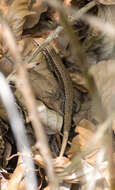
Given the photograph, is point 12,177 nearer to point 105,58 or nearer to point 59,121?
point 59,121

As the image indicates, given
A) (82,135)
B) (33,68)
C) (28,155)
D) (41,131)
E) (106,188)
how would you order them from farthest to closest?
(33,68), (82,135), (28,155), (106,188), (41,131)

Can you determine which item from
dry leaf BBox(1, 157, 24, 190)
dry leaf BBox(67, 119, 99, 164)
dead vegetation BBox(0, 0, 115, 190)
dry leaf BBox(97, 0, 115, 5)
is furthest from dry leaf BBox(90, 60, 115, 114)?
dry leaf BBox(1, 157, 24, 190)

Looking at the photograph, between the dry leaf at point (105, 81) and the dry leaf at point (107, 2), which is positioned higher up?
the dry leaf at point (107, 2)

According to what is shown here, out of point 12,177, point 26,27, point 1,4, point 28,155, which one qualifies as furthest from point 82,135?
point 1,4

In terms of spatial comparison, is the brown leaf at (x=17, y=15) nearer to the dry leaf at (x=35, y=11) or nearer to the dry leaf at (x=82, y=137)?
the dry leaf at (x=35, y=11)

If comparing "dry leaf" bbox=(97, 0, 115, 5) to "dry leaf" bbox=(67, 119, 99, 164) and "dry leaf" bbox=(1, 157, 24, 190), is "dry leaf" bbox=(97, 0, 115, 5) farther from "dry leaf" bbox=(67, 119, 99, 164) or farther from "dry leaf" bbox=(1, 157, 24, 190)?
"dry leaf" bbox=(1, 157, 24, 190)

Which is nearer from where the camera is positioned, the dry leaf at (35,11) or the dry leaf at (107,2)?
the dry leaf at (107,2)

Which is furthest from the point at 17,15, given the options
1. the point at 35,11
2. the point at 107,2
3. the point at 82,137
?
the point at 82,137

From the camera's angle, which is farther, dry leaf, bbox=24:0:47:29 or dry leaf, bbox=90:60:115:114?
dry leaf, bbox=24:0:47:29

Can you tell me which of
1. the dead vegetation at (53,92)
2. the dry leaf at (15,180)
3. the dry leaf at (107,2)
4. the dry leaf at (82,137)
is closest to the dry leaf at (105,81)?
the dead vegetation at (53,92)
